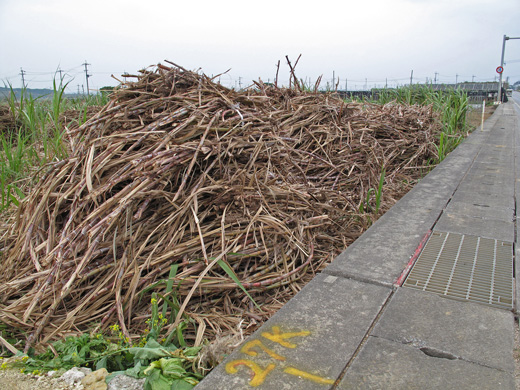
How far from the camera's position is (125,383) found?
146cm

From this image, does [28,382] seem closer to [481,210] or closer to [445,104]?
[481,210]

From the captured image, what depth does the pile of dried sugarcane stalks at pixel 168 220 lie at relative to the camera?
205 centimetres

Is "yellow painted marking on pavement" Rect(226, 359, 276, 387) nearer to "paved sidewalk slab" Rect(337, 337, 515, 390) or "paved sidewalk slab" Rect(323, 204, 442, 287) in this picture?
"paved sidewalk slab" Rect(337, 337, 515, 390)

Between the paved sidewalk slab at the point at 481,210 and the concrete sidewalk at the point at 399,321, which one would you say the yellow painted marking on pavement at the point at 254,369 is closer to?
the concrete sidewalk at the point at 399,321

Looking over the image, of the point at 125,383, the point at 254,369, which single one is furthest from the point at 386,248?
the point at 125,383

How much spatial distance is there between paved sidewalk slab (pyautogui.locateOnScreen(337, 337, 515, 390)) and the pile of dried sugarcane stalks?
68cm

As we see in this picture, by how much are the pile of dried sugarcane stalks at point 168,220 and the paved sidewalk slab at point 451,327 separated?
2.08ft

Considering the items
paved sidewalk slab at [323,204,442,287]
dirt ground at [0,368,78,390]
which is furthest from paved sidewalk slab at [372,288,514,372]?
dirt ground at [0,368,78,390]

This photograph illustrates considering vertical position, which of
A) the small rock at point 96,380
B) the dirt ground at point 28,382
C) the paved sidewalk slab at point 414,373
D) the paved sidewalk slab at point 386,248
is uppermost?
the paved sidewalk slab at point 386,248

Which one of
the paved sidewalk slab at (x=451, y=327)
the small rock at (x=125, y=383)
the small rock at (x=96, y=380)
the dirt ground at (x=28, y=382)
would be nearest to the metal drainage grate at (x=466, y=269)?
the paved sidewalk slab at (x=451, y=327)

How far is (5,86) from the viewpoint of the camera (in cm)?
442

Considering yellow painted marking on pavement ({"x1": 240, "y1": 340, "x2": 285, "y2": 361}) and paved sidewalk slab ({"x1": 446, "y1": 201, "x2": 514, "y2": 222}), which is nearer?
yellow painted marking on pavement ({"x1": 240, "y1": 340, "x2": 285, "y2": 361})

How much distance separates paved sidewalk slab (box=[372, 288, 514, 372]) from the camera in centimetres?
160

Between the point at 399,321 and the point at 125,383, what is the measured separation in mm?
1174
